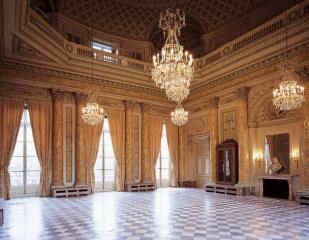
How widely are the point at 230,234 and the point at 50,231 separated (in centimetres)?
339

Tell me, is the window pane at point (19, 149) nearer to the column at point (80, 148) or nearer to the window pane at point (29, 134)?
the window pane at point (29, 134)

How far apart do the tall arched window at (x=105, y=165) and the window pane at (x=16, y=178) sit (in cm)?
295

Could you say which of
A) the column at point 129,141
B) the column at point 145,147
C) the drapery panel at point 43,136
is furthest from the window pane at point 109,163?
the drapery panel at point 43,136

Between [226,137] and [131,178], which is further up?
[226,137]

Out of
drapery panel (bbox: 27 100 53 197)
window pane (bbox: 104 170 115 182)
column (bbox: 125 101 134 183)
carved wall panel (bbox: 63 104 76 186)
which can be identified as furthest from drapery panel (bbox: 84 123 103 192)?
drapery panel (bbox: 27 100 53 197)

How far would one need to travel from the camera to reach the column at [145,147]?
1325 centimetres

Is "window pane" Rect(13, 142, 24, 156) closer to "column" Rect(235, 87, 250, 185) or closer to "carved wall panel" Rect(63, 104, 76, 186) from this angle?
"carved wall panel" Rect(63, 104, 76, 186)

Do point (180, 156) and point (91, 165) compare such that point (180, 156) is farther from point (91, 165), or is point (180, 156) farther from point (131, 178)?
point (91, 165)

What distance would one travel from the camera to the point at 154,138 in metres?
13.9

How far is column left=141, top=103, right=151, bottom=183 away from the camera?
13250 mm

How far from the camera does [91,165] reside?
11977mm

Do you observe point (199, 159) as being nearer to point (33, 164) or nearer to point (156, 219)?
point (33, 164)

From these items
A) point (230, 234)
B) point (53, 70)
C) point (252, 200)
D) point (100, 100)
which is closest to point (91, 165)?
point (100, 100)

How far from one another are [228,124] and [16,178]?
8.37 metres
